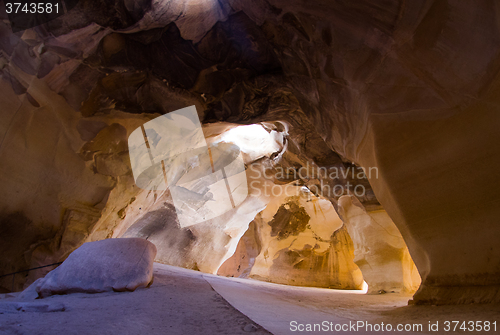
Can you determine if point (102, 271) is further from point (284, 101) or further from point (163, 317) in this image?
point (284, 101)

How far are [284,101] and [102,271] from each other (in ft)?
16.6

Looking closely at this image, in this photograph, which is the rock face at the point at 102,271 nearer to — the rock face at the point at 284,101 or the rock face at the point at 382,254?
the rock face at the point at 284,101

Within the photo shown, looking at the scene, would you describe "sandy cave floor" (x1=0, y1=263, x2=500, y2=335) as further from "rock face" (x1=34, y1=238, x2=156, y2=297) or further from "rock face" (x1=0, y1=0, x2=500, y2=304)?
"rock face" (x1=0, y1=0, x2=500, y2=304)

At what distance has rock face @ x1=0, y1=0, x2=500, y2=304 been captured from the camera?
267 cm

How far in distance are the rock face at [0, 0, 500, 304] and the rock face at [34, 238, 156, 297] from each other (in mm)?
2036

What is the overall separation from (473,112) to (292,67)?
10.3 ft

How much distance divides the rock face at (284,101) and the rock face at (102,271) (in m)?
2.04

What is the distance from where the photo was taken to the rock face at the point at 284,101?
2672mm

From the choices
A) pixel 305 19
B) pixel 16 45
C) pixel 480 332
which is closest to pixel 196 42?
pixel 305 19

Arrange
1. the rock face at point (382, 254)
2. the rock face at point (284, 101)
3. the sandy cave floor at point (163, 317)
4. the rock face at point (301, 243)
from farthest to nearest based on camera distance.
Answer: the rock face at point (301, 243) → the rock face at point (382, 254) → the rock face at point (284, 101) → the sandy cave floor at point (163, 317)

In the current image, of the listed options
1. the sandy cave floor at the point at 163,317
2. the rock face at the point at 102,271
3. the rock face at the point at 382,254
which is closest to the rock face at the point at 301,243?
the rock face at the point at 382,254

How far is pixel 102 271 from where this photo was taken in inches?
139

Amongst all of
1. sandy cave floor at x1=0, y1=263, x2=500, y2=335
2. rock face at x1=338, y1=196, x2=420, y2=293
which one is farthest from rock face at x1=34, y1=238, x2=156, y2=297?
rock face at x1=338, y1=196, x2=420, y2=293

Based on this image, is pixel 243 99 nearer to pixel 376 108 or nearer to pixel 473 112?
pixel 376 108
